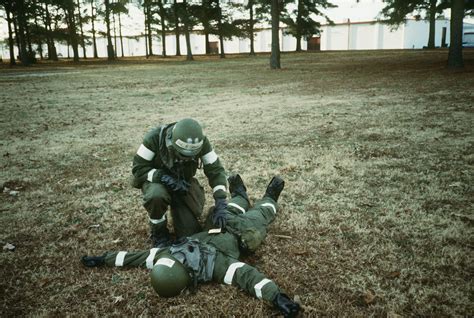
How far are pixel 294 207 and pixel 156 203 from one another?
182 cm

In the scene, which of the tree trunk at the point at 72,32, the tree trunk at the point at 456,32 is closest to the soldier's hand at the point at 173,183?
the tree trunk at the point at 456,32

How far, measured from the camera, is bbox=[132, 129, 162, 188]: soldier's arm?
139 inches

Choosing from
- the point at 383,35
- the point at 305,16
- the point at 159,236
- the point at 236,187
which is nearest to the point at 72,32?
the point at 305,16

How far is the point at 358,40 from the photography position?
179 feet

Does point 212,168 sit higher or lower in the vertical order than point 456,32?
lower

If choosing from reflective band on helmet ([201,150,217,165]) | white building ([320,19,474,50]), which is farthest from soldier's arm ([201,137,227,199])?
white building ([320,19,474,50])

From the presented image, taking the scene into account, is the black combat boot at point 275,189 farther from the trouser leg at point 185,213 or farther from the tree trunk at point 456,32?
the tree trunk at point 456,32

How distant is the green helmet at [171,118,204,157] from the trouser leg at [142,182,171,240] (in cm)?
48

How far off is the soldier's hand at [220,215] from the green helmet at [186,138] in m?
0.62

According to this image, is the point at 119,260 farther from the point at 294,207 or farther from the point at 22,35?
the point at 22,35

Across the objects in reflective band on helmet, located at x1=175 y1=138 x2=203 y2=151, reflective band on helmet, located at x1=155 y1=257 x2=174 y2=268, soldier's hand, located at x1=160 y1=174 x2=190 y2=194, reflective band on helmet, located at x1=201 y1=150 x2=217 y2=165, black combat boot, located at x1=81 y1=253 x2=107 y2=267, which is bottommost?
black combat boot, located at x1=81 y1=253 x2=107 y2=267

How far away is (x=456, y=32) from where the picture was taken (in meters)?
15.9

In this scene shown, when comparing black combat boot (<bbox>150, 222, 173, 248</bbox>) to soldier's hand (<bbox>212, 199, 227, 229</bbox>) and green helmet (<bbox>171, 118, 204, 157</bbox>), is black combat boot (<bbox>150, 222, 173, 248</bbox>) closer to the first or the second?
soldier's hand (<bbox>212, 199, 227, 229</bbox>)

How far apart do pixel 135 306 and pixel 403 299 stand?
2163mm
